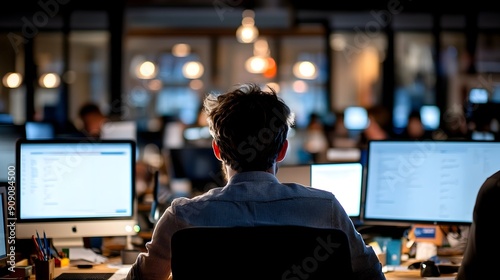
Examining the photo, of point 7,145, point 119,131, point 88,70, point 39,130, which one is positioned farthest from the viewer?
point 88,70

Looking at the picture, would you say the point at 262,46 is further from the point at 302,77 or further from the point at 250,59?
the point at 250,59

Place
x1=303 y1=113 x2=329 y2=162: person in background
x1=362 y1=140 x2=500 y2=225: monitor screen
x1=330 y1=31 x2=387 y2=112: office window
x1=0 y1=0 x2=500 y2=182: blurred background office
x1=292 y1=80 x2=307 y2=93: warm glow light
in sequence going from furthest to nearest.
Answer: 1. x1=292 y1=80 x2=307 y2=93: warm glow light
2. x1=330 y1=31 x2=387 y2=112: office window
3. x1=0 y1=0 x2=500 y2=182: blurred background office
4. x1=303 y1=113 x2=329 y2=162: person in background
5. x1=362 y1=140 x2=500 y2=225: monitor screen

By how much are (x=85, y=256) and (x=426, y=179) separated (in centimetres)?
152

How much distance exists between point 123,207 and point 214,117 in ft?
3.75

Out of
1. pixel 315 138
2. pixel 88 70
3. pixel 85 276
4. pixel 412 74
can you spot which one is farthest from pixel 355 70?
pixel 85 276

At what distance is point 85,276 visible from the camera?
2.96m

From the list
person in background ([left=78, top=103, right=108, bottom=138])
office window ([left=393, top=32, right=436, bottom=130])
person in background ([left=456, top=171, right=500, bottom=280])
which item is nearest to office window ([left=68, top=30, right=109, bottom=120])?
office window ([left=393, top=32, right=436, bottom=130])

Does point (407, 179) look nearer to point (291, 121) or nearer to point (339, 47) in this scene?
point (291, 121)

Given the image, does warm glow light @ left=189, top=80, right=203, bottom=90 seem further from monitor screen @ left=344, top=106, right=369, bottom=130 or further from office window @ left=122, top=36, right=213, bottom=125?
monitor screen @ left=344, top=106, right=369, bottom=130

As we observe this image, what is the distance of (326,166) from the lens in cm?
332

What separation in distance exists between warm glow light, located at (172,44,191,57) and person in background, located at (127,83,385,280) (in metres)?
14.5

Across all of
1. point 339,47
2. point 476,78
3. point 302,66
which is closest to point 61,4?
point 302,66

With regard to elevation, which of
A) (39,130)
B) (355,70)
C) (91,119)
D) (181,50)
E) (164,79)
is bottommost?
(39,130)

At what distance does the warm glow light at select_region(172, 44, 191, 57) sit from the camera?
16.6 m
